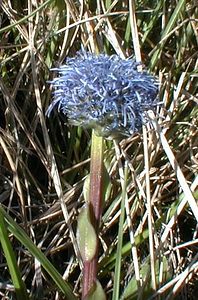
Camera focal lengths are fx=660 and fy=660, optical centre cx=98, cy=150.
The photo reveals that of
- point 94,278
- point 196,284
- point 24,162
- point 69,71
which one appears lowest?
point 196,284

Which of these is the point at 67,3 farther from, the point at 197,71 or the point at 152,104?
the point at 152,104

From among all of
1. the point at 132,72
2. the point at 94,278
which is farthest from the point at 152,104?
the point at 94,278

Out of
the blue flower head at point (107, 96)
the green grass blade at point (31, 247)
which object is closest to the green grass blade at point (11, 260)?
the green grass blade at point (31, 247)

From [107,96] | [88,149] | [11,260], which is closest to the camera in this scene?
[107,96]

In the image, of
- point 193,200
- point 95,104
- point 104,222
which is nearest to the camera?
point 95,104

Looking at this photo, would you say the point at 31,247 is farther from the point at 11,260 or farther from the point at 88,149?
the point at 88,149

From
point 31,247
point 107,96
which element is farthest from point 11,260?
point 107,96
